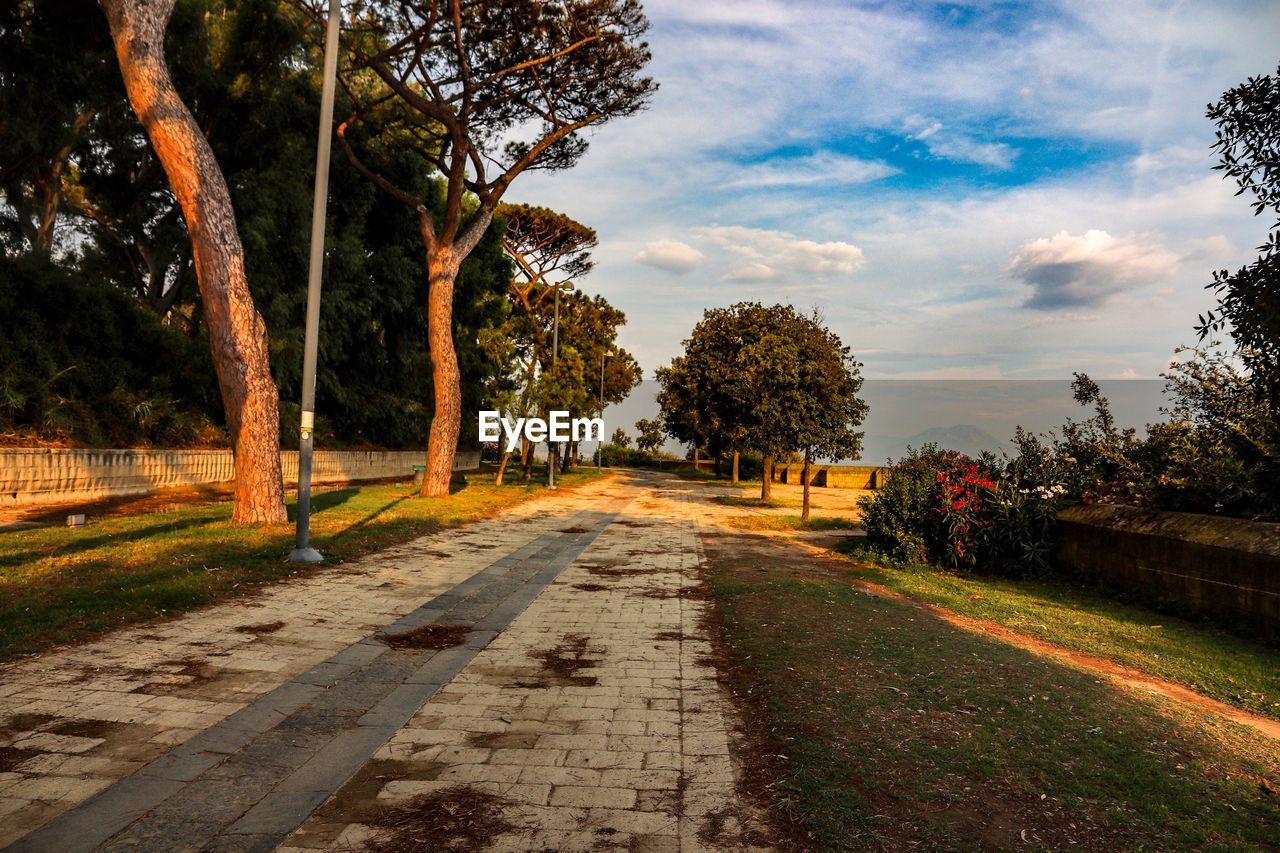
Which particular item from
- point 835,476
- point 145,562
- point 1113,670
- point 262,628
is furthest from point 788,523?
point 835,476

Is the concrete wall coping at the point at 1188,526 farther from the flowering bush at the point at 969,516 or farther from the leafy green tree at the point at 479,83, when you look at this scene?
the leafy green tree at the point at 479,83

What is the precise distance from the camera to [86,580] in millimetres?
7215

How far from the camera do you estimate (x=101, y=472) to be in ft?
51.5

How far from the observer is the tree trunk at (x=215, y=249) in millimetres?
10891

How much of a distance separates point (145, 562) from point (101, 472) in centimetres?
954

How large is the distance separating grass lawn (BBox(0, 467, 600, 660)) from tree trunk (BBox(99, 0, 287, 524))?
1.04m

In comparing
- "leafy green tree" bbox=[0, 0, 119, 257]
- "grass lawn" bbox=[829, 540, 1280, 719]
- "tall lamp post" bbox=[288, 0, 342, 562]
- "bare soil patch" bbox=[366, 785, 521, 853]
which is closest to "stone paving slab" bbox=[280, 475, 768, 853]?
"bare soil patch" bbox=[366, 785, 521, 853]

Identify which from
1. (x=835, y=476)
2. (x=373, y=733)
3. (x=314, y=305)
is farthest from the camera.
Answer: (x=835, y=476)

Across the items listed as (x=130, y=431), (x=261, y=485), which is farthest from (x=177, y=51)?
(x=261, y=485)

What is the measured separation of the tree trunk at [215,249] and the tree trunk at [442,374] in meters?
7.83

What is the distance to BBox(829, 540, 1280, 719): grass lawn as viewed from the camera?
5.85 metres

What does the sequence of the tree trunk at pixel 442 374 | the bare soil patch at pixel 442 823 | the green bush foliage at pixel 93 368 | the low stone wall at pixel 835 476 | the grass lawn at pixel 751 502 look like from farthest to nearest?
the low stone wall at pixel 835 476
the grass lawn at pixel 751 502
the tree trunk at pixel 442 374
the green bush foliage at pixel 93 368
the bare soil patch at pixel 442 823

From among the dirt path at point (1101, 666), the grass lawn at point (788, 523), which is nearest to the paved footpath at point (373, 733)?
the dirt path at point (1101, 666)

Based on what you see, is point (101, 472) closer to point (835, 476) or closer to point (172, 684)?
point (172, 684)
